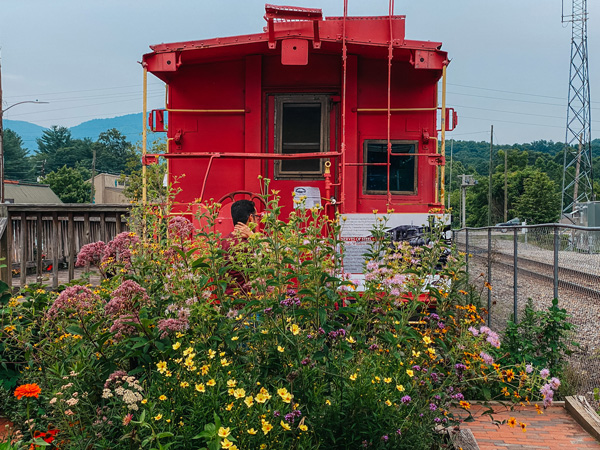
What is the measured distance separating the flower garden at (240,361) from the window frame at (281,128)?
3.23m

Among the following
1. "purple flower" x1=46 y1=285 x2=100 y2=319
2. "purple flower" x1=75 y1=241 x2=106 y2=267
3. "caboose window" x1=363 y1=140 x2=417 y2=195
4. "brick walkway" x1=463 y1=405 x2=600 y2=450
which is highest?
"caboose window" x1=363 y1=140 x2=417 y2=195

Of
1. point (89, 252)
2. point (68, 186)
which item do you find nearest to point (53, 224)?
point (89, 252)

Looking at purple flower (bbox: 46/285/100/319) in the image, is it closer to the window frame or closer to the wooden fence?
the wooden fence

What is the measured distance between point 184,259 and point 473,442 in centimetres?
247

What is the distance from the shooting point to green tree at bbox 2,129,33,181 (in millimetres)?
104688

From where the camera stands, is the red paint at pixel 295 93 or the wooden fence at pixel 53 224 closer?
the red paint at pixel 295 93

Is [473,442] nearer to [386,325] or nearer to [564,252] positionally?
[386,325]

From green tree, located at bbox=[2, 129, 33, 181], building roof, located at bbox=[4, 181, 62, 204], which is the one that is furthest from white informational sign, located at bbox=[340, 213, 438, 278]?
green tree, located at bbox=[2, 129, 33, 181]

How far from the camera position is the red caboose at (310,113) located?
269 inches

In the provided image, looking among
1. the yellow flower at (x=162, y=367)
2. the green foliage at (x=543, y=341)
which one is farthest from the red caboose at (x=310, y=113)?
the yellow flower at (x=162, y=367)

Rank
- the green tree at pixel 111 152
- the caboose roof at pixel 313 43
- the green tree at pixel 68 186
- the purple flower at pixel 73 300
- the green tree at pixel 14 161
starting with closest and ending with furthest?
1. the purple flower at pixel 73 300
2. the caboose roof at pixel 313 43
3. the green tree at pixel 68 186
4. the green tree at pixel 14 161
5. the green tree at pixel 111 152

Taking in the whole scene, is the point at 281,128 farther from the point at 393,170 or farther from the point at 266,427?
the point at 266,427

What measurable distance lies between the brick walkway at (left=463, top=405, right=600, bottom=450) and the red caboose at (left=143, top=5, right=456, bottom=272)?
2732 mm

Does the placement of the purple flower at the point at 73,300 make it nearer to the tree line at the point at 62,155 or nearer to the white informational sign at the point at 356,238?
the white informational sign at the point at 356,238
